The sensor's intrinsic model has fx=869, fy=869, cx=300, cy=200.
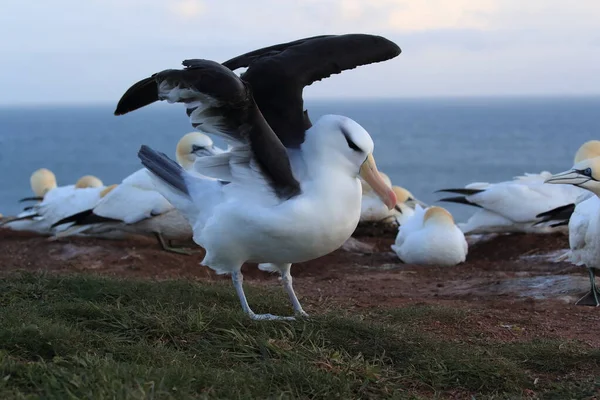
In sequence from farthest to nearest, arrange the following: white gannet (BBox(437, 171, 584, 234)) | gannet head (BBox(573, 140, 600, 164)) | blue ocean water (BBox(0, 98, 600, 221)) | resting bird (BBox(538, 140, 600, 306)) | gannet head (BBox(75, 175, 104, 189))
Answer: blue ocean water (BBox(0, 98, 600, 221)) < gannet head (BBox(75, 175, 104, 189)) < gannet head (BBox(573, 140, 600, 164)) < white gannet (BBox(437, 171, 584, 234)) < resting bird (BBox(538, 140, 600, 306))

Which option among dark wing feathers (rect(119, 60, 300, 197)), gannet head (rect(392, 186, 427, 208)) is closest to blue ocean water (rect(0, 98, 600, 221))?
gannet head (rect(392, 186, 427, 208))

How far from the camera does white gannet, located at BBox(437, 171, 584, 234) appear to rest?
11.5m

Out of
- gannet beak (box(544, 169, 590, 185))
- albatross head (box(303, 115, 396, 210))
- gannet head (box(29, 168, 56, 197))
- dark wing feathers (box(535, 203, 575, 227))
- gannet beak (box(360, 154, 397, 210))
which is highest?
albatross head (box(303, 115, 396, 210))

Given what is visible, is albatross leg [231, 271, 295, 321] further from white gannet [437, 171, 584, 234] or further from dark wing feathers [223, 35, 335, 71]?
white gannet [437, 171, 584, 234]

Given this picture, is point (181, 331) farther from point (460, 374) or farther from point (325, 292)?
point (325, 292)

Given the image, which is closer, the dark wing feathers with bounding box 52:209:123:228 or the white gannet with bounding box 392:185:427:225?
the dark wing feathers with bounding box 52:209:123:228

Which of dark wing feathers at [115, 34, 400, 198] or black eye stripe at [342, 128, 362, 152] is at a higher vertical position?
dark wing feathers at [115, 34, 400, 198]

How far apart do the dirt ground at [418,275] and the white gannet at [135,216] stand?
0.78 feet

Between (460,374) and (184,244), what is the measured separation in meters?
8.10

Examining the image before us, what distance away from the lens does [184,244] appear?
1220 cm

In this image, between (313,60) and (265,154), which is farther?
(313,60)

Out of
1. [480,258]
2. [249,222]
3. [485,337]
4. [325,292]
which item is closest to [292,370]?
[249,222]

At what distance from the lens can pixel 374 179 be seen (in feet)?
17.8

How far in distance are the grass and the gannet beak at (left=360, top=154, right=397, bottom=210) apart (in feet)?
2.59
